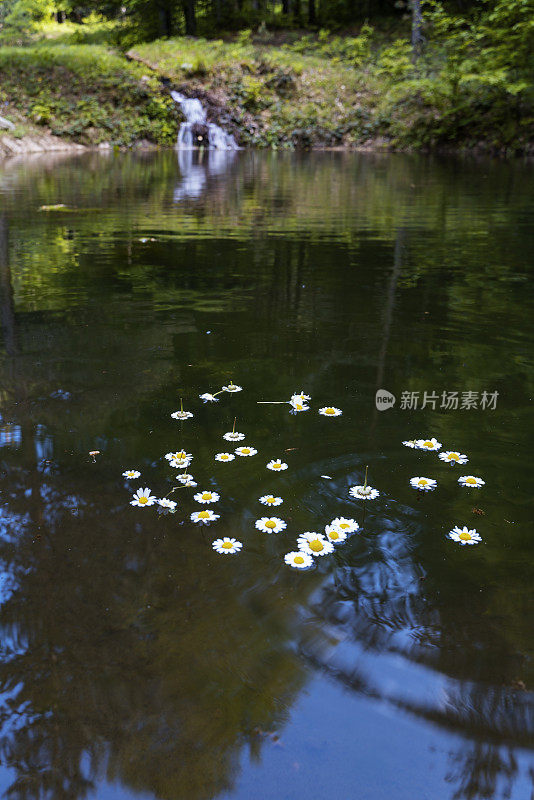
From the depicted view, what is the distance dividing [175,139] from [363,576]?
2568 cm

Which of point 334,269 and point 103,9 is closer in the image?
point 334,269

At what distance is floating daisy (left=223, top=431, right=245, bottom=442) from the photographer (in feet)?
9.32

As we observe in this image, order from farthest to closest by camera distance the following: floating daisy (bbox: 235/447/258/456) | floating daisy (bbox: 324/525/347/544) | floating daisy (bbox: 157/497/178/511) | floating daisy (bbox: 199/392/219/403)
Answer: floating daisy (bbox: 199/392/219/403) → floating daisy (bbox: 235/447/258/456) → floating daisy (bbox: 157/497/178/511) → floating daisy (bbox: 324/525/347/544)

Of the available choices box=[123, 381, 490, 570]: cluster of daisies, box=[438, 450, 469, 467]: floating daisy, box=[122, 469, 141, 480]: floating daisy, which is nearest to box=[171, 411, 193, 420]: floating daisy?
box=[123, 381, 490, 570]: cluster of daisies

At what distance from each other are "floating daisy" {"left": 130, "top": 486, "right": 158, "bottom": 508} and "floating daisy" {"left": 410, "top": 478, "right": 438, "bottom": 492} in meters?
1.01

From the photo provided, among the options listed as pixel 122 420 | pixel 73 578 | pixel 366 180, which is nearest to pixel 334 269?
pixel 122 420

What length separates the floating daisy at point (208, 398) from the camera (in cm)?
322

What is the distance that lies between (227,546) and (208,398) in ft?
3.98

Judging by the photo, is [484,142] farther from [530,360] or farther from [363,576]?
[363,576]

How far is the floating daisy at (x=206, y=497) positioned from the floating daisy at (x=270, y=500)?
0.18 metres

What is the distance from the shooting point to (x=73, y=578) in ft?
6.50

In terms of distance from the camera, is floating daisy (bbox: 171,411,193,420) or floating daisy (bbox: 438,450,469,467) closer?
floating daisy (bbox: 438,450,469,467)

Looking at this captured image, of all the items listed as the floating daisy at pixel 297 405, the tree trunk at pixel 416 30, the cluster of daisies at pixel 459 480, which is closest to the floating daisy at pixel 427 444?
the cluster of daisies at pixel 459 480

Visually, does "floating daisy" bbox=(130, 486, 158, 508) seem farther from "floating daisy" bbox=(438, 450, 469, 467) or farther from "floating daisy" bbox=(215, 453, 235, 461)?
"floating daisy" bbox=(438, 450, 469, 467)
